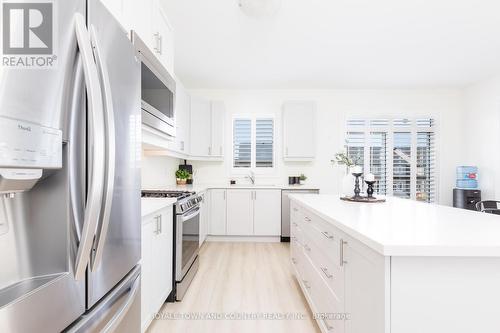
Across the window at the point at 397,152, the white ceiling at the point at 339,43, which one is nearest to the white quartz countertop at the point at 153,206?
the white ceiling at the point at 339,43

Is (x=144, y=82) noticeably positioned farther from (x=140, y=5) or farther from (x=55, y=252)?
(x=55, y=252)

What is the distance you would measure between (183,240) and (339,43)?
2.88 metres

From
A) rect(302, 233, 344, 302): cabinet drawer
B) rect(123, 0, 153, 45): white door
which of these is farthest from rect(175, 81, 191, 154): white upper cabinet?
rect(302, 233, 344, 302): cabinet drawer

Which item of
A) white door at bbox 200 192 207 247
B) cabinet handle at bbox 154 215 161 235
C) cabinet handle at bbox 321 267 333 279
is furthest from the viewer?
white door at bbox 200 192 207 247

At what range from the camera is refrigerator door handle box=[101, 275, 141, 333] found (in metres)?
0.88

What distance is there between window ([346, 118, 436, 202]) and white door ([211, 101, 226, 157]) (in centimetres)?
241

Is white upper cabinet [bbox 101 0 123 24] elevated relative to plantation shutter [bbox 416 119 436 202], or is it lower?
elevated

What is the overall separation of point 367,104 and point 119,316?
524 cm

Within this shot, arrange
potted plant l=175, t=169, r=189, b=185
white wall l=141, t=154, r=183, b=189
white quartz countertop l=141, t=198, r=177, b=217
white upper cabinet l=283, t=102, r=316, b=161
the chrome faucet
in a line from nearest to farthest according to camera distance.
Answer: white quartz countertop l=141, t=198, r=177, b=217, white wall l=141, t=154, r=183, b=189, potted plant l=175, t=169, r=189, b=185, white upper cabinet l=283, t=102, r=316, b=161, the chrome faucet

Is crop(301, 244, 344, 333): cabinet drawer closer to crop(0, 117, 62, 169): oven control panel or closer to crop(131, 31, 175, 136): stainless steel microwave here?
crop(0, 117, 62, 169): oven control panel

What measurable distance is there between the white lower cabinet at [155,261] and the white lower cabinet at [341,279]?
1.12m

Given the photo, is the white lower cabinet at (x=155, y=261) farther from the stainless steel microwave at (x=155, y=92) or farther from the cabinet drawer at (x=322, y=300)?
the cabinet drawer at (x=322, y=300)

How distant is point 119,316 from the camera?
955 mm

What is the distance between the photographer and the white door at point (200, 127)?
14.5ft
